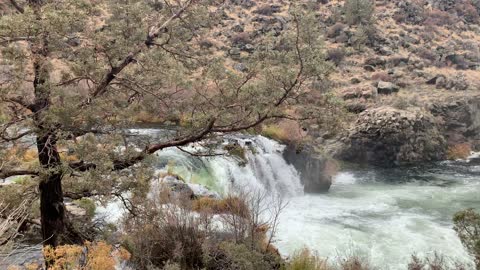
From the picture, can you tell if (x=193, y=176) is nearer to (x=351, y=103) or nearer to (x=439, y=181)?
(x=439, y=181)

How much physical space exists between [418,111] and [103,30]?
24026 millimetres

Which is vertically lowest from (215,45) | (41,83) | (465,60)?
(41,83)

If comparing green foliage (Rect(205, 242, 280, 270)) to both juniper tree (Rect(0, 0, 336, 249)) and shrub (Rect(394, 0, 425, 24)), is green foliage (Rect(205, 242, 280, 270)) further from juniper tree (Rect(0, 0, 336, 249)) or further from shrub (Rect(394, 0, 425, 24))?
shrub (Rect(394, 0, 425, 24))

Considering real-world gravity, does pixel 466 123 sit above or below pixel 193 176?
above

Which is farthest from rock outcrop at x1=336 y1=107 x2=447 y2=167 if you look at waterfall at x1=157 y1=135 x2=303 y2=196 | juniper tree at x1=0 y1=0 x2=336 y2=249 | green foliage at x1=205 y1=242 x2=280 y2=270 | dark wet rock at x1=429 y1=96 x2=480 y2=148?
juniper tree at x1=0 y1=0 x2=336 y2=249

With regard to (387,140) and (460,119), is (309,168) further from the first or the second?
(460,119)

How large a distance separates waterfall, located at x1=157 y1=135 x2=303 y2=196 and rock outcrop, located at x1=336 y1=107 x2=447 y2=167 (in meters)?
6.83

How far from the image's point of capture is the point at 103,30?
7793 mm

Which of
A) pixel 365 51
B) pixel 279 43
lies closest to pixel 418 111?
pixel 365 51

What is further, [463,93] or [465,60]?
[465,60]

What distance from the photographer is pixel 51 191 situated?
7.36m

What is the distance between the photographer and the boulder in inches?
1294

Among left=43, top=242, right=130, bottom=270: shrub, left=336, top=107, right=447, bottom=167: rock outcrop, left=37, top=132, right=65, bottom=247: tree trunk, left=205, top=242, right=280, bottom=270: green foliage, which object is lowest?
left=205, top=242, right=280, bottom=270: green foliage

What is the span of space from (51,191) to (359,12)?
42303 millimetres
